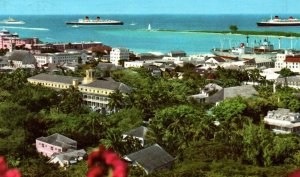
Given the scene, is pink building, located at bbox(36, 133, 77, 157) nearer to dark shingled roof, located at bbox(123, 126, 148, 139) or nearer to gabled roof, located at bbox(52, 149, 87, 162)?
gabled roof, located at bbox(52, 149, 87, 162)

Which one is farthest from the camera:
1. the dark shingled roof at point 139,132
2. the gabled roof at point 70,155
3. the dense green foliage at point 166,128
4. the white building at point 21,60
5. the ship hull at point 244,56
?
the ship hull at point 244,56

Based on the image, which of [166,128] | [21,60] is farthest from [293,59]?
[166,128]

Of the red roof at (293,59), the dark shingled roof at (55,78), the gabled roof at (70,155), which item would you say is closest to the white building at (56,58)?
the dark shingled roof at (55,78)

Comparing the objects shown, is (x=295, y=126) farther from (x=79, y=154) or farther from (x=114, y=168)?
(x=114, y=168)

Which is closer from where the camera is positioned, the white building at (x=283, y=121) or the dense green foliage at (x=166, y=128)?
the dense green foliage at (x=166, y=128)

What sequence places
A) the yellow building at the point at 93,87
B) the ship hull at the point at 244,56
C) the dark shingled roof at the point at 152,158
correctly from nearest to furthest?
1. the dark shingled roof at the point at 152,158
2. the yellow building at the point at 93,87
3. the ship hull at the point at 244,56

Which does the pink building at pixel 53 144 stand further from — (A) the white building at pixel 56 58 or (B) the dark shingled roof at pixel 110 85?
(A) the white building at pixel 56 58

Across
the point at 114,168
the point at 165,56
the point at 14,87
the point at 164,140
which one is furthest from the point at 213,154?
the point at 165,56
